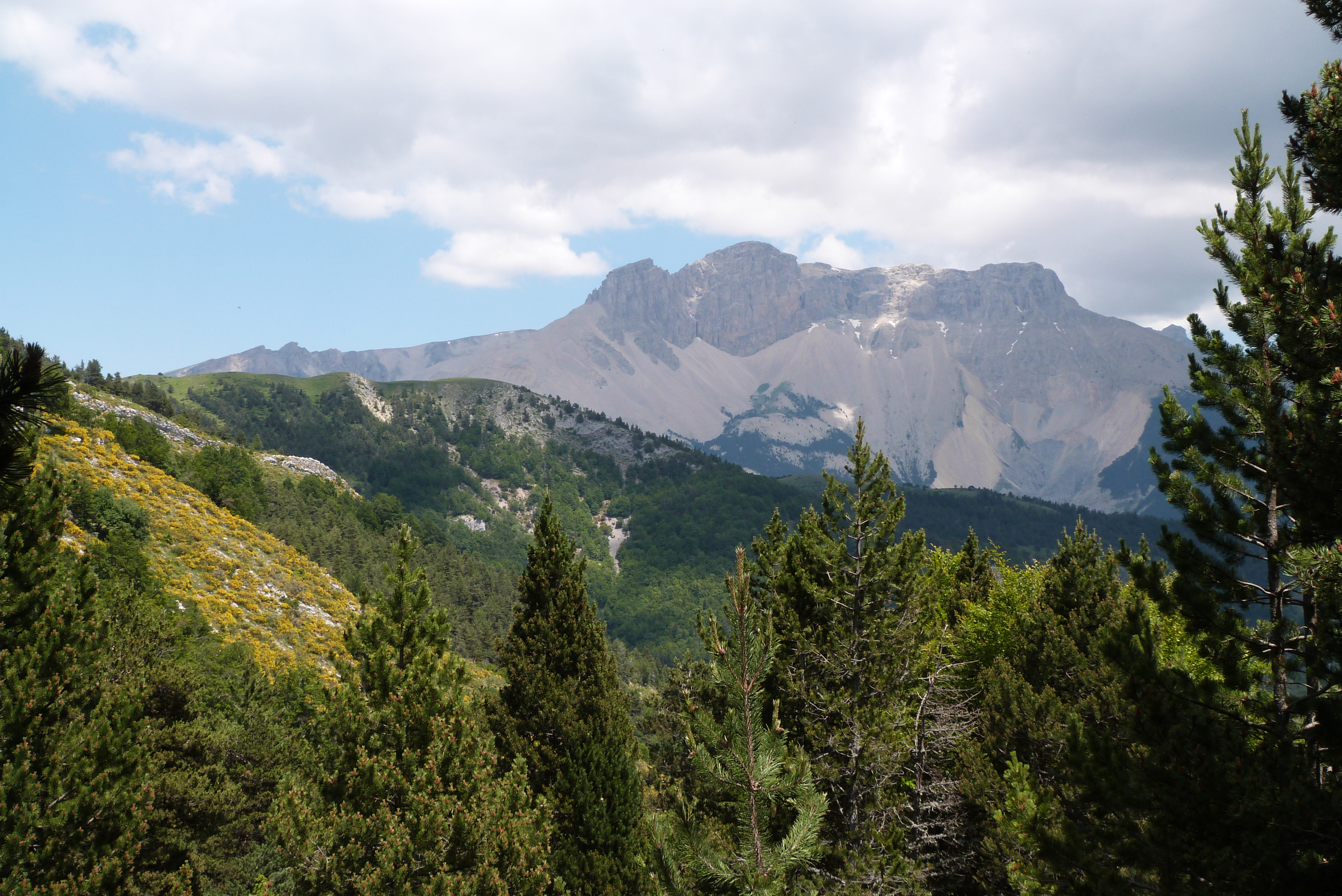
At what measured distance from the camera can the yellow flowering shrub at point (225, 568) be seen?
51031 mm

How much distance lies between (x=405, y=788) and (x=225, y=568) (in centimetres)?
5138

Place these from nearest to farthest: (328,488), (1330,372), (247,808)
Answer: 1. (1330,372)
2. (247,808)
3. (328,488)

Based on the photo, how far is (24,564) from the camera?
658 inches

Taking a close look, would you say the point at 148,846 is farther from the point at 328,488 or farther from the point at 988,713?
the point at 328,488

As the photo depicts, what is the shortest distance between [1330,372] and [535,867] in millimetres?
16934

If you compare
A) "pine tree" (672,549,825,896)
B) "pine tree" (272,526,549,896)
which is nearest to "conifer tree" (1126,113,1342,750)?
"pine tree" (672,549,825,896)

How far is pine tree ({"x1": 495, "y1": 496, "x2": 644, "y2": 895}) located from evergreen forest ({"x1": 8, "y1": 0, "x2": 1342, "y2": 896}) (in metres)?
0.10

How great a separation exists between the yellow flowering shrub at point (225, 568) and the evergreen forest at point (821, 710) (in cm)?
1401

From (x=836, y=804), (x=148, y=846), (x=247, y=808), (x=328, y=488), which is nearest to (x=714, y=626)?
(x=836, y=804)

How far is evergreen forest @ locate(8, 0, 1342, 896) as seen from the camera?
8219 millimetres

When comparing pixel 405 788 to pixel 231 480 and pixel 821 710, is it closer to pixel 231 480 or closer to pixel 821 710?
pixel 821 710

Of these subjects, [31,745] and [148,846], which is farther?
[148,846]

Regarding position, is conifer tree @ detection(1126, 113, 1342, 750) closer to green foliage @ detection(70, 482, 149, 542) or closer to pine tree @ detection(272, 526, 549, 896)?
pine tree @ detection(272, 526, 549, 896)

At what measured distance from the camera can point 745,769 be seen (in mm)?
8672
